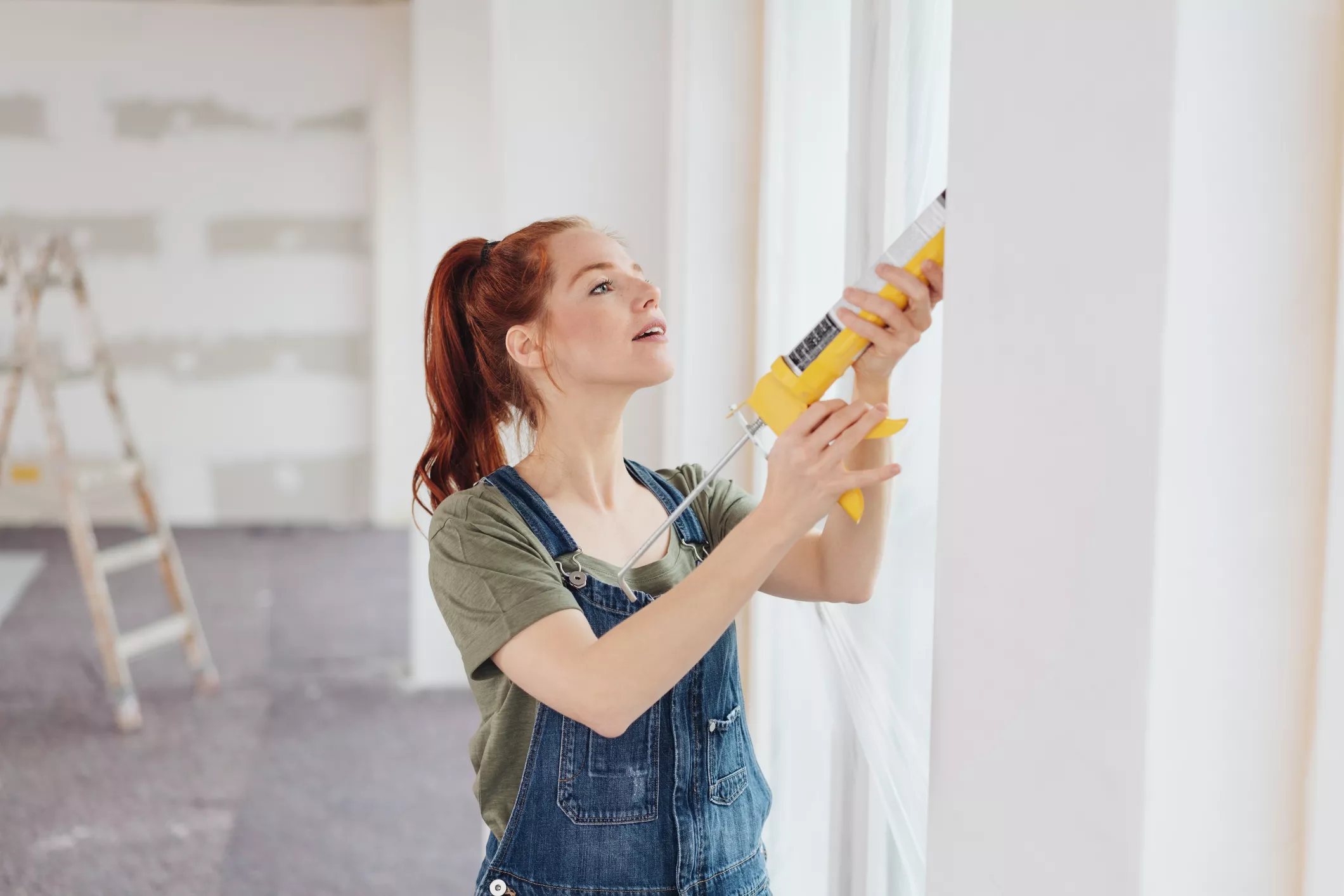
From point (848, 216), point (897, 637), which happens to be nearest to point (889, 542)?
point (897, 637)

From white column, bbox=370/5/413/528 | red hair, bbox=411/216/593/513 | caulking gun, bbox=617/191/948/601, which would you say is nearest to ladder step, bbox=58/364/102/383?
white column, bbox=370/5/413/528

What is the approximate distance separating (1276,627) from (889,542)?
2.63ft

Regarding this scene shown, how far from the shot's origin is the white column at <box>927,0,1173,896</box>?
1.24 feet

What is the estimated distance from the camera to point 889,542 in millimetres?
1189

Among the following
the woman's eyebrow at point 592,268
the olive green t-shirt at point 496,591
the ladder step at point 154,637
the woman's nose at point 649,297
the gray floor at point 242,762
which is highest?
the woman's eyebrow at point 592,268

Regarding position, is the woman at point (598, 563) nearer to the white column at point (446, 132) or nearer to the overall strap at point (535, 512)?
the overall strap at point (535, 512)

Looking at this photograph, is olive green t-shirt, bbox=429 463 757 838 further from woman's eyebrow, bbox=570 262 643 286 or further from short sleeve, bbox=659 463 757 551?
woman's eyebrow, bbox=570 262 643 286

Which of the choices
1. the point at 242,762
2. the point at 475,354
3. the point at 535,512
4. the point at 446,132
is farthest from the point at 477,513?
the point at 446,132

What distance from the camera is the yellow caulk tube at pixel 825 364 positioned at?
73 cm

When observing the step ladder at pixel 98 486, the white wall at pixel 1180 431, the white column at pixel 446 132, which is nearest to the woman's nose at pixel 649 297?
the white wall at pixel 1180 431

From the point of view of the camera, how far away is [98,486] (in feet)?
12.2

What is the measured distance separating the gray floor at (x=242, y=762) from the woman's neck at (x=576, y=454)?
62.0 inches

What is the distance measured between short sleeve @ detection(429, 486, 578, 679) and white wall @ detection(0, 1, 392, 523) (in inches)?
222

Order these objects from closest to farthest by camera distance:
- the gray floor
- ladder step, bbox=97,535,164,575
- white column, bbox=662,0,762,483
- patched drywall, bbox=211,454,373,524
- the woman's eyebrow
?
1. the woman's eyebrow
2. white column, bbox=662,0,762,483
3. the gray floor
4. ladder step, bbox=97,535,164,575
5. patched drywall, bbox=211,454,373,524
